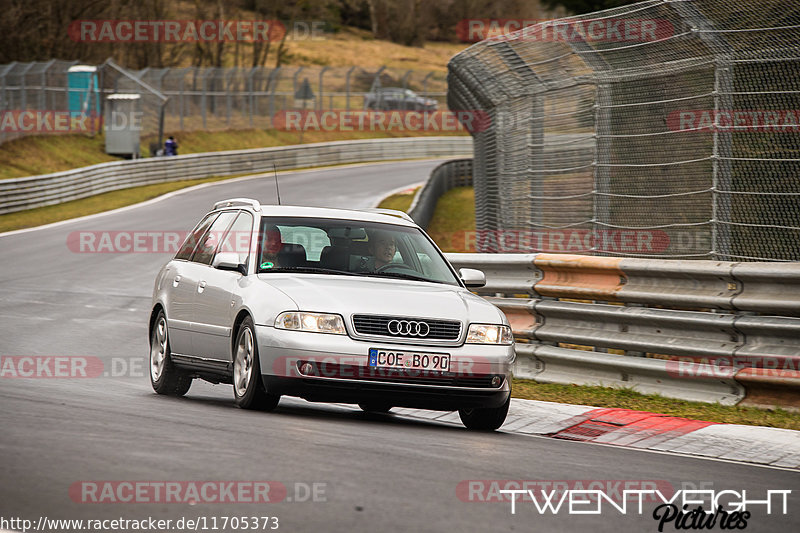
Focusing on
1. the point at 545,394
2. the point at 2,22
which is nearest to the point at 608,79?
the point at 545,394

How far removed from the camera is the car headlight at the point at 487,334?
8.32 meters


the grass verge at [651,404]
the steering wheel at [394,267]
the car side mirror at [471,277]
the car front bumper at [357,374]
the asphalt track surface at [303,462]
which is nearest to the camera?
the asphalt track surface at [303,462]

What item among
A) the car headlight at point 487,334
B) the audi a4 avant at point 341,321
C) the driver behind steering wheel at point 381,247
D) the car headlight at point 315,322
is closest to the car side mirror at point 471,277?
the audi a4 avant at point 341,321

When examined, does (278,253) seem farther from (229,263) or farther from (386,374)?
(386,374)

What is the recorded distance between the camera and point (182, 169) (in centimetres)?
4294

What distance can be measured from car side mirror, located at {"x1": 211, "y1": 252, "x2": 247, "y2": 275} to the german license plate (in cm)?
140

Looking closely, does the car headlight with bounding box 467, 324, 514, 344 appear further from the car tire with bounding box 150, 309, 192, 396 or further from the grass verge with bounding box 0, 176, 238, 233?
the grass verge with bounding box 0, 176, 238, 233

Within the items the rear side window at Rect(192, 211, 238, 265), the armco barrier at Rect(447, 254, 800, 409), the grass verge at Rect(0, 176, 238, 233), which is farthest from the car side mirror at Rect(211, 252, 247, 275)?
the grass verge at Rect(0, 176, 238, 233)

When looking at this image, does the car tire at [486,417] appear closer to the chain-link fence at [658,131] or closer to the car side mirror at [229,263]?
the car side mirror at [229,263]

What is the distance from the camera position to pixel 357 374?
A: 314 inches

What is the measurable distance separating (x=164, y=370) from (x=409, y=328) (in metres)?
2.76

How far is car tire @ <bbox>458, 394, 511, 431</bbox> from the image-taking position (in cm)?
858

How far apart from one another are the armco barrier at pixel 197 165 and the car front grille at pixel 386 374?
24967 mm

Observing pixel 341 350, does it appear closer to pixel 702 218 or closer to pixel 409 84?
pixel 702 218
